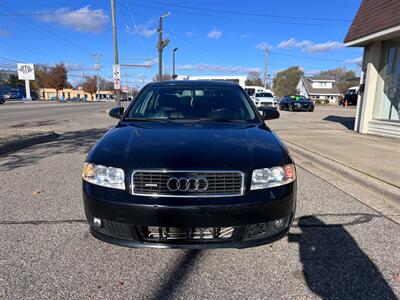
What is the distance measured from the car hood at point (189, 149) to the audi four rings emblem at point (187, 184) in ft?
0.29

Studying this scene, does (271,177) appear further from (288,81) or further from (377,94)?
(288,81)

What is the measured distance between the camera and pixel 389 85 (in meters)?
10.7

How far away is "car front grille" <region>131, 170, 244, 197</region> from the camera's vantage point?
8.03 feet

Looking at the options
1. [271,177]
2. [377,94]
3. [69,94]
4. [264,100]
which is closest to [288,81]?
[69,94]

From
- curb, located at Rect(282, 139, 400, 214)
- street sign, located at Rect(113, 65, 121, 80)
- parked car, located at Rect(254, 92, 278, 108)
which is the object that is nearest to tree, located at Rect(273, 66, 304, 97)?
parked car, located at Rect(254, 92, 278, 108)

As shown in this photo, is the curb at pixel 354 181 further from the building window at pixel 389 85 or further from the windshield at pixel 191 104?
the building window at pixel 389 85

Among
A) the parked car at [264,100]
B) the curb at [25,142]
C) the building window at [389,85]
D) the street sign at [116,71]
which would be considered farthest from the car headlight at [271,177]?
the parked car at [264,100]

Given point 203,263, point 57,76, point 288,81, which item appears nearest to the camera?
point 203,263

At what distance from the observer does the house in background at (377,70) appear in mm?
9906

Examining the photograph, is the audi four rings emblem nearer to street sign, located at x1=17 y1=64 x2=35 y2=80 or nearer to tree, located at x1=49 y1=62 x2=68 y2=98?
street sign, located at x1=17 y1=64 x2=35 y2=80

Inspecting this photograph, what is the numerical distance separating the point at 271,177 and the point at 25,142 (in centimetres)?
792

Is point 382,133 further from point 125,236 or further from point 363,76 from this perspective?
point 125,236

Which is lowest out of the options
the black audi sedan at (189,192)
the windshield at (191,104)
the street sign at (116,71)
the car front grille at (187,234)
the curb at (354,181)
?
the curb at (354,181)

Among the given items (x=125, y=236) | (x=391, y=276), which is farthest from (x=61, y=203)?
(x=391, y=276)
